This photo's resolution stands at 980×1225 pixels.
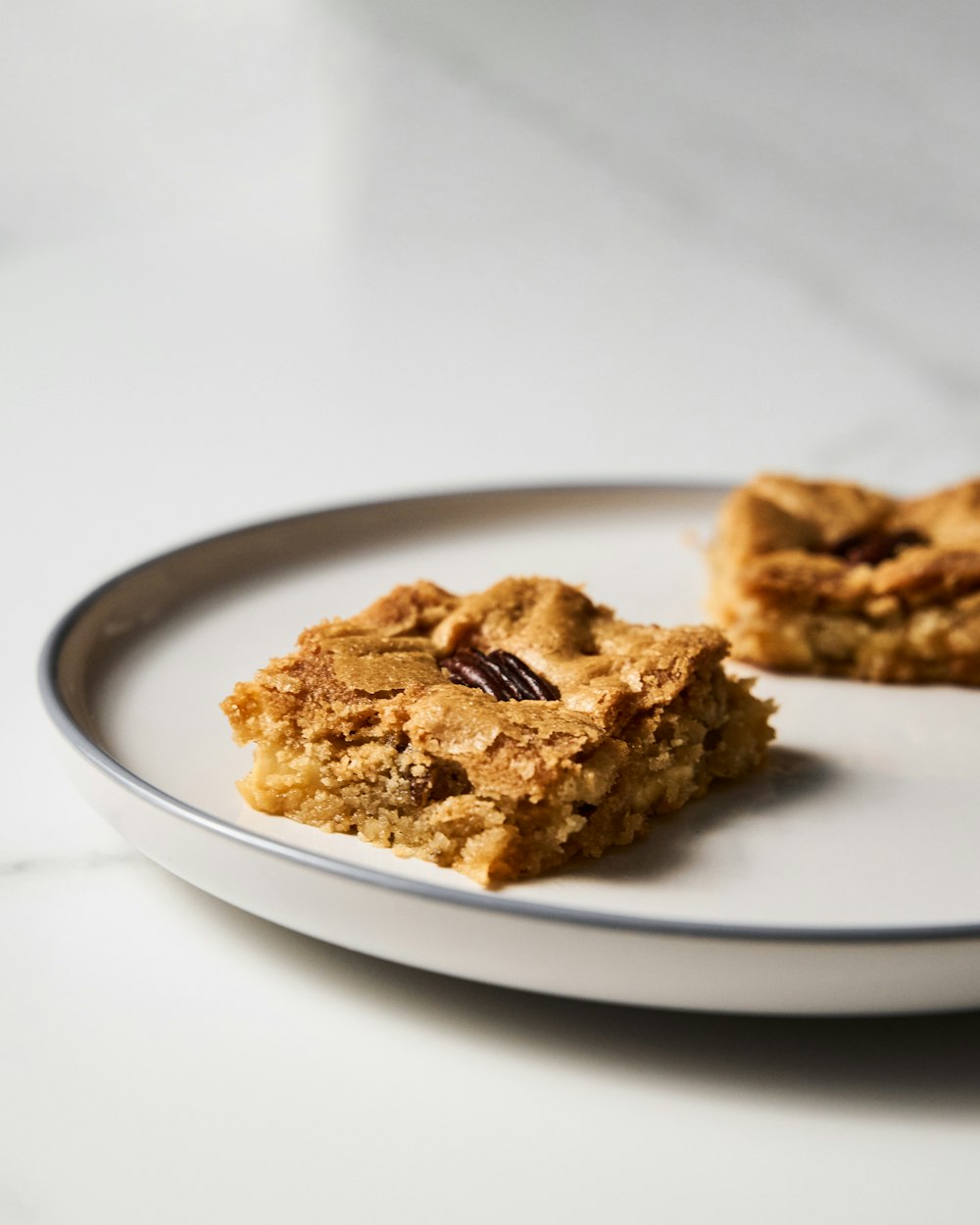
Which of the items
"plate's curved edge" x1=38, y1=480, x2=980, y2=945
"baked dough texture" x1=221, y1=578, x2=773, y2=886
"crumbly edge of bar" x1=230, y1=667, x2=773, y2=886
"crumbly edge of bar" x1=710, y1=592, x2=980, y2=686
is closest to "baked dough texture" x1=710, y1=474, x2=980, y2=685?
"crumbly edge of bar" x1=710, y1=592, x2=980, y2=686

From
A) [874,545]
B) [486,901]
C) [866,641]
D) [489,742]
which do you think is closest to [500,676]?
[489,742]

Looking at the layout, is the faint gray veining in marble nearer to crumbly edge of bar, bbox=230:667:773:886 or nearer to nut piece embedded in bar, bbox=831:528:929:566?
crumbly edge of bar, bbox=230:667:773:886

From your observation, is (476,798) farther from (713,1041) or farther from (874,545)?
(874,545)

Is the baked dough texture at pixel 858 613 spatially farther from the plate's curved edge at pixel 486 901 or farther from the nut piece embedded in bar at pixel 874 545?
the plate's curved edge at pixel 486 901

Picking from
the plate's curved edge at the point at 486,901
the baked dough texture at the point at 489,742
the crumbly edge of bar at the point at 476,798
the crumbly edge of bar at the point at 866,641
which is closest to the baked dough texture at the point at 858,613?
the crumbly edge of bar at the point at 866,641

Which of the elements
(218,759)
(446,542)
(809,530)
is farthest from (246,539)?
(809,530)
